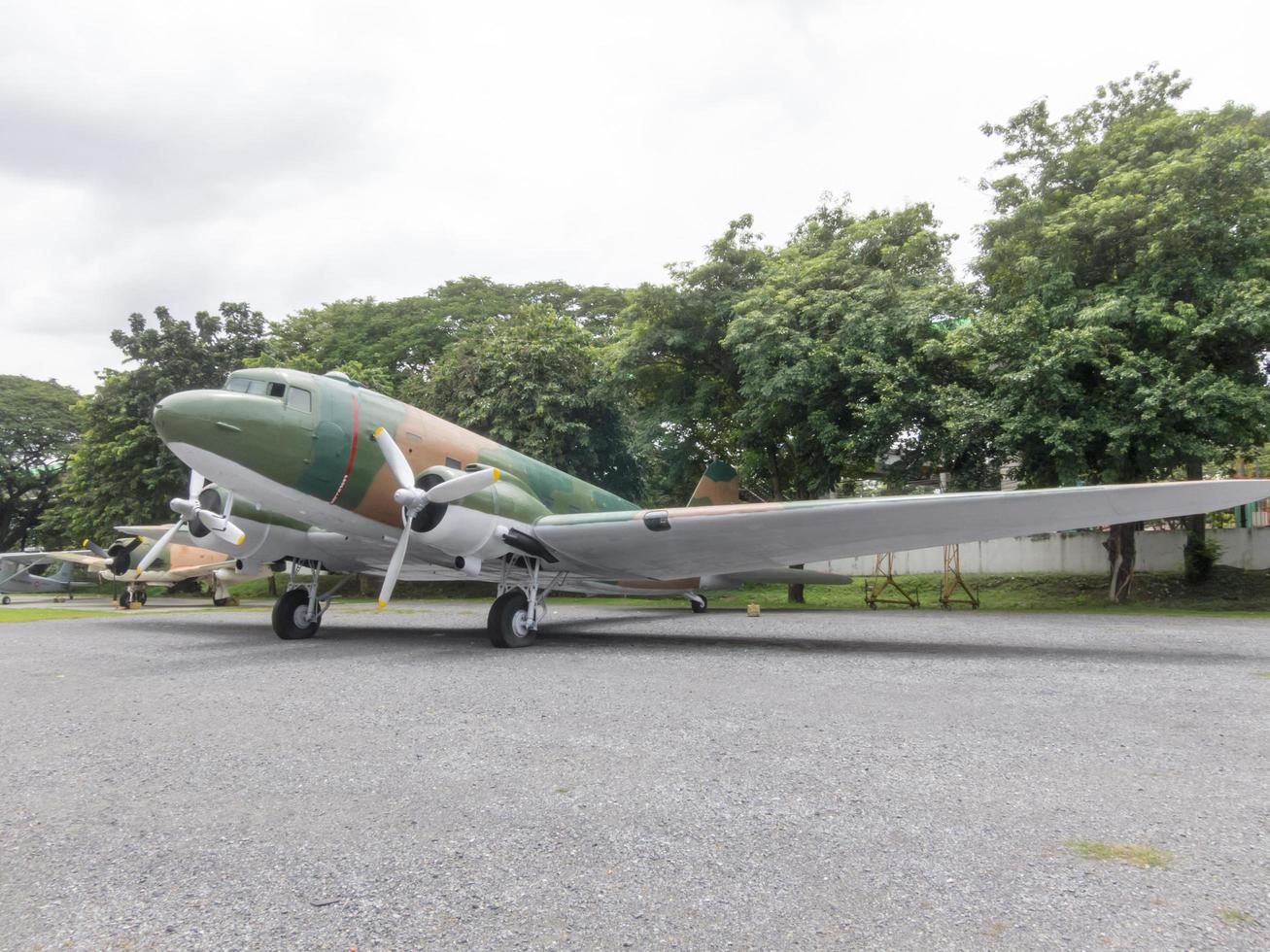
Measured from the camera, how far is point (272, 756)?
4668 millimetres

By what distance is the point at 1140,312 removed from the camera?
15.8 m

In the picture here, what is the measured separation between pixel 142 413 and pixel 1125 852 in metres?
33.5

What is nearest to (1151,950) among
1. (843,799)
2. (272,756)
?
(843,799)

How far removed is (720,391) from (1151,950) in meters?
21.3

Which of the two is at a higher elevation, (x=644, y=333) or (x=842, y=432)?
(x=644, y=333)

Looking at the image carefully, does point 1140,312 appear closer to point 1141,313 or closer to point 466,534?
point 1141,313

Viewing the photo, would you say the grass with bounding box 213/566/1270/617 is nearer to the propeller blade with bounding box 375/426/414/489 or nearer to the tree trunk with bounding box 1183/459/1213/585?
the tree trunk with bounding box 1183/459/1213/585

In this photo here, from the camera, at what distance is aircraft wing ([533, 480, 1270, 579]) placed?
29.2 ft

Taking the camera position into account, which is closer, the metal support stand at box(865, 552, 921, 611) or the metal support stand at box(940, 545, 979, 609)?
the metal support stand at box(940, 545, 979, 609)

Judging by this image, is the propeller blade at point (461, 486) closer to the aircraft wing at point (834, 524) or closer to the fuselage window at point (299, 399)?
the aircraft wing at point (834, 524)

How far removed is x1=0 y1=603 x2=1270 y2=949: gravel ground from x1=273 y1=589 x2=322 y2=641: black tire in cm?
446

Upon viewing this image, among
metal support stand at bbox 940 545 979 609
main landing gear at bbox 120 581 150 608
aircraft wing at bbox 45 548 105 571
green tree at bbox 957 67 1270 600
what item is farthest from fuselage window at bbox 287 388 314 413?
aircraft wing at bbox 45 548 105 571

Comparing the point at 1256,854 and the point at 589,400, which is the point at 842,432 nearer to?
the point at 589,400

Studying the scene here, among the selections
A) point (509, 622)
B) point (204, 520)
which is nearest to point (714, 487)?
point (509, 622)
